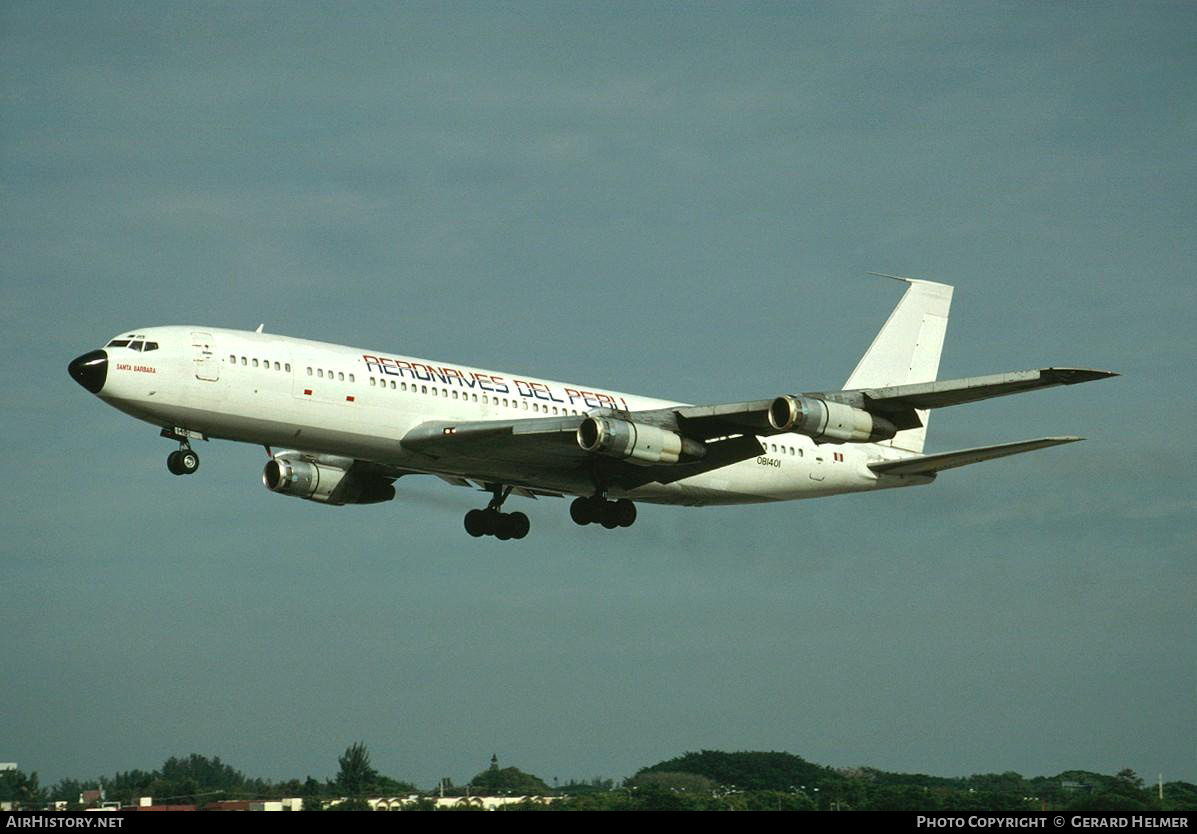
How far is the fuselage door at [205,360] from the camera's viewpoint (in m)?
46.4

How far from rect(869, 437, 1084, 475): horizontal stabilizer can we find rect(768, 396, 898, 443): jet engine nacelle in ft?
18.1

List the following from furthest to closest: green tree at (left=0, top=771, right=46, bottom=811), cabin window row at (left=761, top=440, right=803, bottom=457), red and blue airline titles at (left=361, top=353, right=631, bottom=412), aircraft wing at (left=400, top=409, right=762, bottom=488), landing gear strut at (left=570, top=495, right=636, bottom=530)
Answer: cabin window row at (left=761, top=440, right=803, bottom=457)
landing gear strut at (left=570, top=495, right=636, bottom=530)
red and blue airline titles at (left=361, top=353, right=631, bottom=412)
aircraft wing at (left=400, top=409, right=762, bottom=488)
green tree at (left=0, top=771, right=46, bottom=811)

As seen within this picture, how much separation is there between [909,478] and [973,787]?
1239cm

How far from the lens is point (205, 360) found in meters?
46.6

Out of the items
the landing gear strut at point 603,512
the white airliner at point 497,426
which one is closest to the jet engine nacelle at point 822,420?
the white airliner at point 497,426

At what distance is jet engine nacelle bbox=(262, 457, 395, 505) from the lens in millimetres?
55625

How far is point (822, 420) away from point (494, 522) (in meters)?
15.9

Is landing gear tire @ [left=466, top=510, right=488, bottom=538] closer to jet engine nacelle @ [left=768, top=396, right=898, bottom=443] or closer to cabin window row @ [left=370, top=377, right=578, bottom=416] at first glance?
cabin window row @ [left=370, top=377, right=578, bottom=416]

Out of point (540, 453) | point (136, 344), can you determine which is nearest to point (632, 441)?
point (540, 453)

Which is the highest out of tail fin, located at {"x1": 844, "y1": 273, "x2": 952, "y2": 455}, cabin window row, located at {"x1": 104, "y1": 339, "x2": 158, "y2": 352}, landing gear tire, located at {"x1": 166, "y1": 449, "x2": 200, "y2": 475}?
tail fin, located at {"x1": 844, "y1": 273, "x2": 952, "y2": 455}

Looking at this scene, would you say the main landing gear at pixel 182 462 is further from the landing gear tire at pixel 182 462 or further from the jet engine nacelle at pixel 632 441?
the jet engine nacelle at pixel 632 441

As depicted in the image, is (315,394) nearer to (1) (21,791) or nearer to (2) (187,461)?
(2) (187,461)

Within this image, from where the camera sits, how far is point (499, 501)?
59.3 m

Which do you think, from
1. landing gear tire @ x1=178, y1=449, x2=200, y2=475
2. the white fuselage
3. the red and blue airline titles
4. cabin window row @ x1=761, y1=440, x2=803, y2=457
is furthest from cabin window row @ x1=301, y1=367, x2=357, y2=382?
cabin window row @ x1=761, y1=440, x2=803, y2=457
